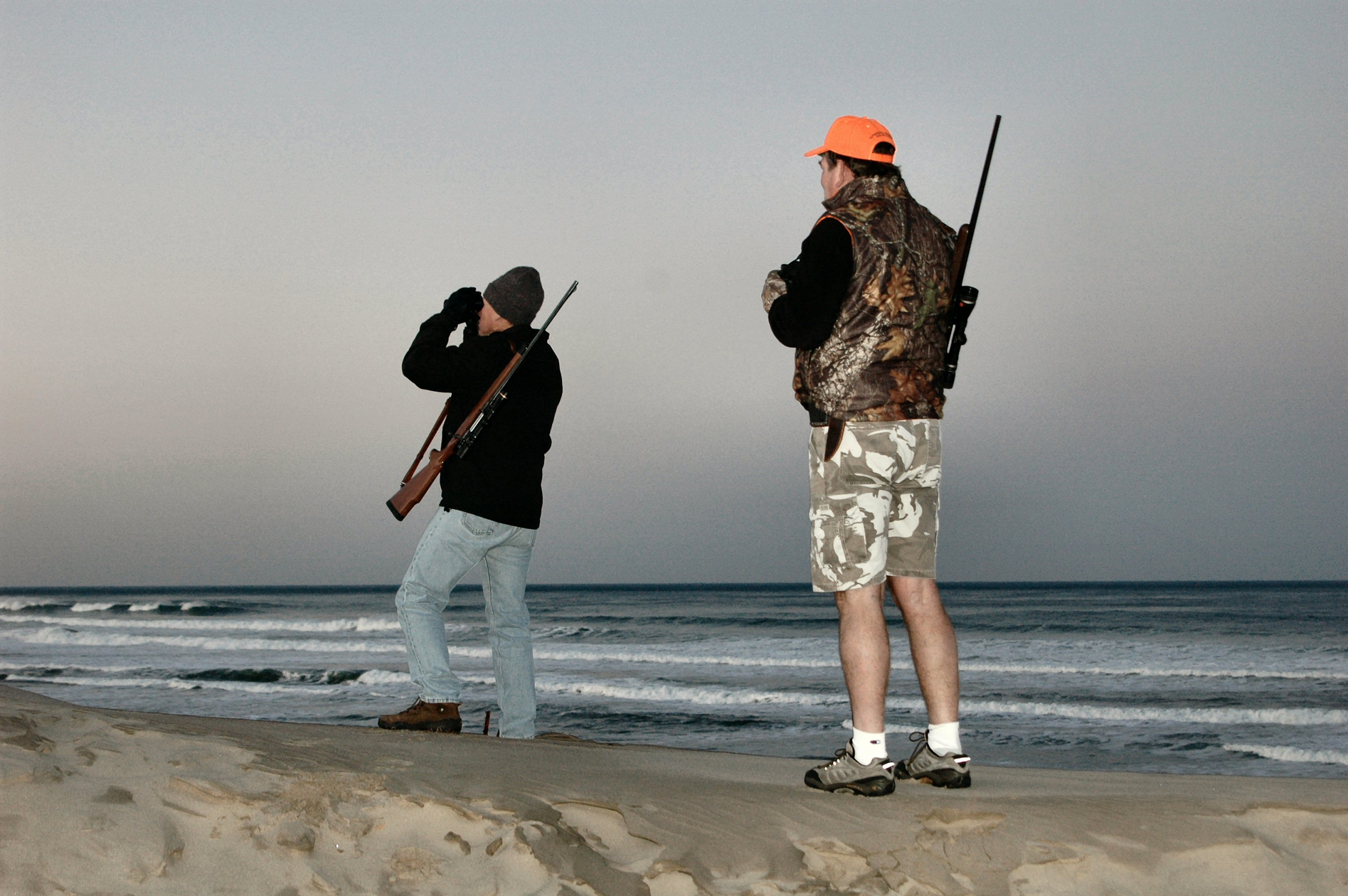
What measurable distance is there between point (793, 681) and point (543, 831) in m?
8.56

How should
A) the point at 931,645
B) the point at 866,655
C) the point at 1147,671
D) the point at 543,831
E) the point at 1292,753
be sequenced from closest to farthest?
the point at 543,831 → the point at 866,655 → the point at 931,645 → the point at 1292,753 → the point at 1147,671

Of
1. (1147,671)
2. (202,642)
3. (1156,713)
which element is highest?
(1156,713)

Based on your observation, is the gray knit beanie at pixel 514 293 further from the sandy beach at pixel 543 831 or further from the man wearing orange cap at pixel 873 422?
the sandy beach at pixel 543 831

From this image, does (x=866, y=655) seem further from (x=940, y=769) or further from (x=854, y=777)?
(x=940, y=769)

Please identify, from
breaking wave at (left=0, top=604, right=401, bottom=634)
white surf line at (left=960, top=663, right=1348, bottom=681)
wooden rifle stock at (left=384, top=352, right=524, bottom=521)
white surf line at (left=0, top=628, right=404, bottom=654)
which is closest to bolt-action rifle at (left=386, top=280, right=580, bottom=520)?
wooden rifle stock at (left=384, top=352, right=524, bottom=521)

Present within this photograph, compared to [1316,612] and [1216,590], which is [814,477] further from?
[1216,590]

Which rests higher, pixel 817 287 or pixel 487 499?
pixel 817 287

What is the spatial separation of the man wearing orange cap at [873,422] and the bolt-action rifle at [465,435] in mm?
1507

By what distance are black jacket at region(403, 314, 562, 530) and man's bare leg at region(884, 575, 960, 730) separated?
1.68 meters

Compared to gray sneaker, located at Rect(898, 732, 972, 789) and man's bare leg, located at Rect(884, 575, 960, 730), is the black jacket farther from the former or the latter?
gray sneaker, located at Rect(898, 732, 972, 789)

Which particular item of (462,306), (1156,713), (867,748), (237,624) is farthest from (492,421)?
A: (237,624)

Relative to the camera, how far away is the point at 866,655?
2.73 m

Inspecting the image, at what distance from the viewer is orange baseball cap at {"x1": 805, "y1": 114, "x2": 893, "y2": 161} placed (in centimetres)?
292

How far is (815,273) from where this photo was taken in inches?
108
